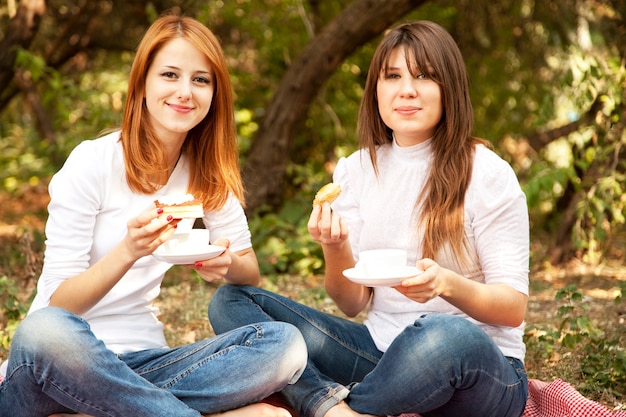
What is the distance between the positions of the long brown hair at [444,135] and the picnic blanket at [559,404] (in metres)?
0.55

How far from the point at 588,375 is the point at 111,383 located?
1888 millimetres

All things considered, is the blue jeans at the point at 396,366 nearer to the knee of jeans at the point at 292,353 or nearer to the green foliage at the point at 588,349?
the knee of jeans at the point at 292,353

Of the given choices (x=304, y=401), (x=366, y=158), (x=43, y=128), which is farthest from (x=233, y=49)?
(x=304, y=401)

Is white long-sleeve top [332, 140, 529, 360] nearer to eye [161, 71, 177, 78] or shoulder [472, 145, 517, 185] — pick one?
shoulder [472, 145, 517, 185]

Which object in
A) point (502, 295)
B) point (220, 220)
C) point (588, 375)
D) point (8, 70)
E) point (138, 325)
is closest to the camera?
point (502, 295)

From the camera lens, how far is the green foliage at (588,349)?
9.91ft

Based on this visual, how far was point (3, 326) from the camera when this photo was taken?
3.80 m

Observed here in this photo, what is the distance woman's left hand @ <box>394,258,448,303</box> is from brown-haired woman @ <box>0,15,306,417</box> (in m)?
0.42

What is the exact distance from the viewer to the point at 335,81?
6965 mm

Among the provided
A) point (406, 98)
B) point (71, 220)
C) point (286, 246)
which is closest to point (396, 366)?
point (406, 98)

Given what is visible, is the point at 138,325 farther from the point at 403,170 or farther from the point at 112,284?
the point at 403,170

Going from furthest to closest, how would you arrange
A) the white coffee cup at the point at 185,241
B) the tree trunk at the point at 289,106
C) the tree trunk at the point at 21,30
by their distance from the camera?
the tree trunk at the point at 21,30, the tree trunk at the point at 289,106, the white coffee cup at the point at 185,241

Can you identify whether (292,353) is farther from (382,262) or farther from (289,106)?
(289,106)

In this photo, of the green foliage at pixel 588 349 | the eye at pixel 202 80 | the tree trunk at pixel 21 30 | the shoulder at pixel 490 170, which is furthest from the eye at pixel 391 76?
the tree trunk at pixel 21 30
